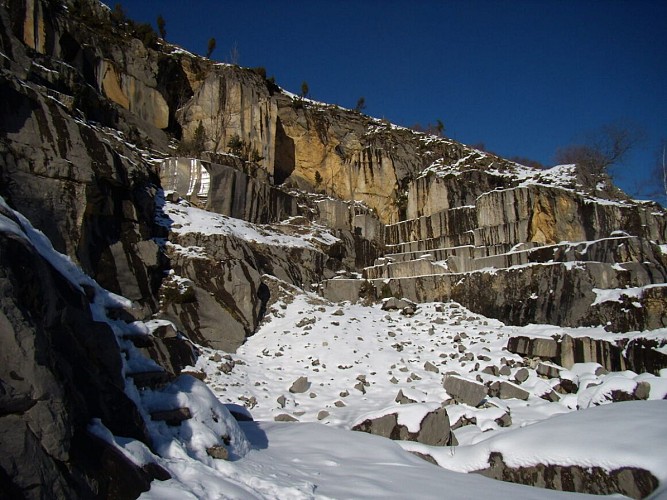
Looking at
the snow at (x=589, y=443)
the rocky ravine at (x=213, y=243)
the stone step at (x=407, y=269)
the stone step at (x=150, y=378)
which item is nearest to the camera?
the rocky ravine at (x=213, y=243)

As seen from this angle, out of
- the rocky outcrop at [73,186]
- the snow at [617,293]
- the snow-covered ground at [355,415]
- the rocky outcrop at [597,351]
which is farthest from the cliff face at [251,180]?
the snow-covered ground at [355,415]

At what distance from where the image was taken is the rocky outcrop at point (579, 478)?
20.5 ft

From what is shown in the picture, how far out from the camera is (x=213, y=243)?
811 inches

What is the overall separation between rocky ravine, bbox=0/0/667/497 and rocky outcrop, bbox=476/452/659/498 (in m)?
2.00

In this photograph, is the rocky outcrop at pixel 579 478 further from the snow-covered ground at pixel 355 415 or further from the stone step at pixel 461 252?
the stone step at pixel 461 252

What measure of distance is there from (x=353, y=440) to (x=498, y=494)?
3114 mm

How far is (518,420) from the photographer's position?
11.3m

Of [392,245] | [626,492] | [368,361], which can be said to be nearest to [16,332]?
[626,492]

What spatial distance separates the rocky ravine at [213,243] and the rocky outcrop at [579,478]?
6.56 feet

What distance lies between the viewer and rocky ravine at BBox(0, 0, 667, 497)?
13.8 feet

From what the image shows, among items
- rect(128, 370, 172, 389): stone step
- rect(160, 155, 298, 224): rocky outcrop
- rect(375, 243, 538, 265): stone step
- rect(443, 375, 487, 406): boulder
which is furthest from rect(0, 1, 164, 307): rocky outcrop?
rect(375, 243, 538, 265): stone step

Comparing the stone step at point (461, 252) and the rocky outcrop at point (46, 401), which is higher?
the stone step at point (461, 252)

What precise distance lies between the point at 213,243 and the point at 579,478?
1745 centimetres

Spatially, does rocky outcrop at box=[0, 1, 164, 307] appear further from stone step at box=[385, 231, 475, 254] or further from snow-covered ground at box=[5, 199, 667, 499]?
stone step at box=[385, 231, 475, 254]
